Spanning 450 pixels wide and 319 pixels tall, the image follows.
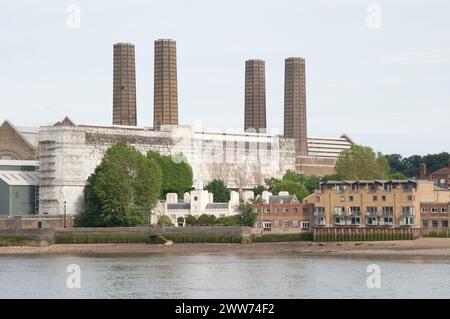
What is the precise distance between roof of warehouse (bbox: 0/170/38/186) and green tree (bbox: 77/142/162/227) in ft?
45.7

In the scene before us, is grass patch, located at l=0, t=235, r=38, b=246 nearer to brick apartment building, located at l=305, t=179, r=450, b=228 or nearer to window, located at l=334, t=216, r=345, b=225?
brick apartment building, located at l=305, t=179, r=450, b=228

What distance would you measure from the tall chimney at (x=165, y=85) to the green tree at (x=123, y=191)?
32991 mm

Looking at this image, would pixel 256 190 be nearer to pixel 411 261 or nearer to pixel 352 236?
pixel 352 236

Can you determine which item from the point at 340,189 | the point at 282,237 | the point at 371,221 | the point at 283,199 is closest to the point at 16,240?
the point at 282,237

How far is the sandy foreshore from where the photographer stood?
413ft

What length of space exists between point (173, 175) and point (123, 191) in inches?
838

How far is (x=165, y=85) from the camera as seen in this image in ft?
615

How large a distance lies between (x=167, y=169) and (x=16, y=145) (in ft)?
80.7

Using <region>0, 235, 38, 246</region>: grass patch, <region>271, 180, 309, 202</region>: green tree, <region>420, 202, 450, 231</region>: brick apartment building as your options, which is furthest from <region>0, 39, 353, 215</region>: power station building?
<region>420, 202, 450, 231</region>: brick apartment building

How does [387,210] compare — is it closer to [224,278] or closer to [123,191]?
[123,191]

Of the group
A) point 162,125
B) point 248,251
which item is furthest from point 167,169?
point 248,251

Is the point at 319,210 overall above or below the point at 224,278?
above

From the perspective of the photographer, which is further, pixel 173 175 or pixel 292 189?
pixel 173 175

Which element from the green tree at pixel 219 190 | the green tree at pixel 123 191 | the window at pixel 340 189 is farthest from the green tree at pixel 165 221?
the window at pixel 340 189
